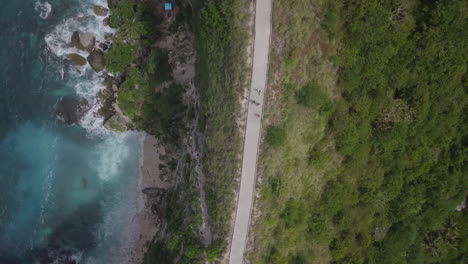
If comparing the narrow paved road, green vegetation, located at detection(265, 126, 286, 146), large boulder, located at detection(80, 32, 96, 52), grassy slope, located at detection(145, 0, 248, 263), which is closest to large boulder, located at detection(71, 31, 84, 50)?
large boulder, located at detection(80, 32, 96, 52)

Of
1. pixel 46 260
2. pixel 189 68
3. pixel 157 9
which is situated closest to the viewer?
pixel 189 68

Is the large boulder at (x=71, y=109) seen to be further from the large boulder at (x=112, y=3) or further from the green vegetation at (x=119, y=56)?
the large boulder at (x=112, y=3)

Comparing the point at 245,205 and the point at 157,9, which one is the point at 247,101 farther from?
the point at 157,9

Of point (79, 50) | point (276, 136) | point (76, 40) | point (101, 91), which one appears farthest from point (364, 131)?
point (76, 40)

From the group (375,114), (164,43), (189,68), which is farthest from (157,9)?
(375,114)

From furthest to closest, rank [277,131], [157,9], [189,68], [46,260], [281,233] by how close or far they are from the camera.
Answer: [46,260] → [157,9] → [189,68] → [281,233] → [277,131]

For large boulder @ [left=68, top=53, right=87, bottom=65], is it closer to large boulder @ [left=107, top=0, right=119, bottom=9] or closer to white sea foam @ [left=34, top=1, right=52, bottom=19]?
white sea foam @ [left=34, top=1, right=52, bottom=19]
